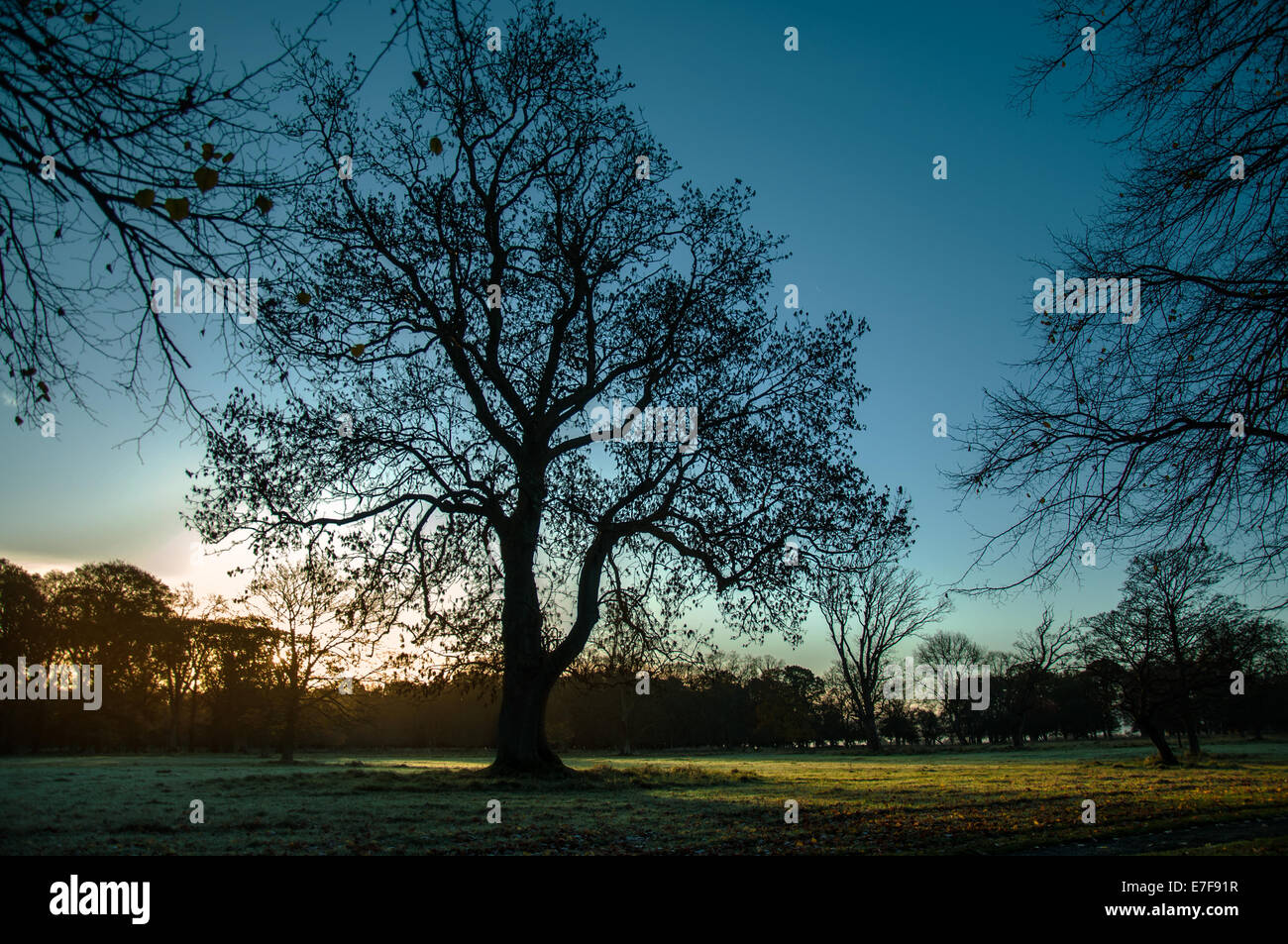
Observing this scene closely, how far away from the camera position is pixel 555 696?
241 feet

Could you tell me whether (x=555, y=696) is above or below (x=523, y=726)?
below

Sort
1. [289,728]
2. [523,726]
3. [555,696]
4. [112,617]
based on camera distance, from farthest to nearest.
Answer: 1. [555,696]
2. [112,617]
3. [289,728]
4. [523,726]

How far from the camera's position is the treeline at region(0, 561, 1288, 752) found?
91.1 feet

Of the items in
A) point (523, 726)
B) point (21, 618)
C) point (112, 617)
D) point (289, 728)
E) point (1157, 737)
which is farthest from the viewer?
point (112, 617)

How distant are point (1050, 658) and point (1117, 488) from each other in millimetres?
47226

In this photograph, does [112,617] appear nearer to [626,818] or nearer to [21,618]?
[21,618]

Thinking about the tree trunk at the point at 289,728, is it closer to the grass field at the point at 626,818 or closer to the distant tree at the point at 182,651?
the distant tree at the point at 182,651

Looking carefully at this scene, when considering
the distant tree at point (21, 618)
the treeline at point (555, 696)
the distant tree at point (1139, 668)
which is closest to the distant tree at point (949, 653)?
the treeline at point (555, 696)

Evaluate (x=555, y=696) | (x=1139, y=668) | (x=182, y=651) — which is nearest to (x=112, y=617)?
(x=182, y=651)

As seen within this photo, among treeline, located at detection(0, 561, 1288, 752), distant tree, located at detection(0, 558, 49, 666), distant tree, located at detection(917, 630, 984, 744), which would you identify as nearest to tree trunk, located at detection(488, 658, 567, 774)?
treeline, located at detection(0, 561, 1288, 752)

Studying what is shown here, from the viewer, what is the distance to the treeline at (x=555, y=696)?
2777 centimetres

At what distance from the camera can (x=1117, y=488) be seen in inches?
261

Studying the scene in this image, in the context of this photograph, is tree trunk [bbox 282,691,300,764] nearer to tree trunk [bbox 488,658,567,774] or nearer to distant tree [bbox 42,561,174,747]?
distant tree [bbox 42,561,174,747]
